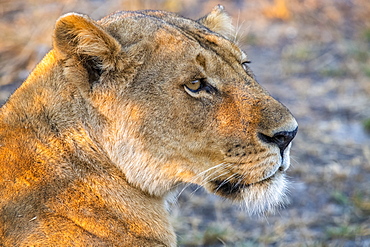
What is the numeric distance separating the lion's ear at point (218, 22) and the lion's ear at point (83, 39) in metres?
1.16

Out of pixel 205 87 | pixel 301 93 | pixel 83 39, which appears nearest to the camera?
pixel 83 39

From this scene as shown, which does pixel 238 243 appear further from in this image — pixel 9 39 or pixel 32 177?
pixel 9 39

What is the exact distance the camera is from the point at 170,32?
10.9 feet

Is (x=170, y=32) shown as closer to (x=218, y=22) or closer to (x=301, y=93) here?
(x=218, y=22)

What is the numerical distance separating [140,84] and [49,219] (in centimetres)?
92

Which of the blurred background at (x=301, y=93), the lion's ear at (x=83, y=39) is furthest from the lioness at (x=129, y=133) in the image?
the blurred background at (x=301, y=93)

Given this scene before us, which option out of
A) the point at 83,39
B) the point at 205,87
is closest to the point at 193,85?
the point at 205,87

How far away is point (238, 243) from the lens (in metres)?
4.92

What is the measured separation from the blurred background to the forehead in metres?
1.13

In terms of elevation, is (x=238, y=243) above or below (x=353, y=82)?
below

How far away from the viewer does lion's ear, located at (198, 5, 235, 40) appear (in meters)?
4.05

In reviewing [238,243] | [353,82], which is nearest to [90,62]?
[238,243]

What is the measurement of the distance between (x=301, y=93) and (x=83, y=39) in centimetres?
555

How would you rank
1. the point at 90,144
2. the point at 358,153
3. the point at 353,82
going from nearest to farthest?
the point at 90,144
the point at 358,153
the point at 353,82
